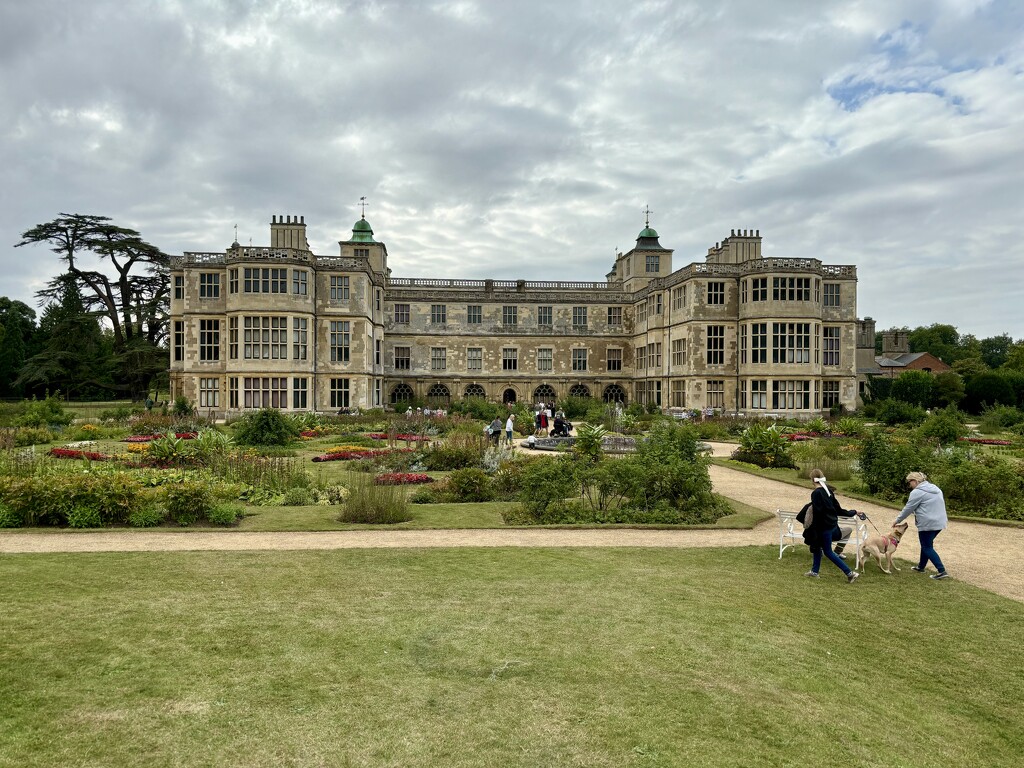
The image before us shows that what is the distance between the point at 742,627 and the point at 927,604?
2.69 meters

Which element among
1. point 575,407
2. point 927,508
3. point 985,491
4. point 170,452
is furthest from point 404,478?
point 575,407

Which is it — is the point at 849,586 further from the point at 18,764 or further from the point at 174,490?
the point at 174,490

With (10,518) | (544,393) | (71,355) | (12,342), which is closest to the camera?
(10,518)

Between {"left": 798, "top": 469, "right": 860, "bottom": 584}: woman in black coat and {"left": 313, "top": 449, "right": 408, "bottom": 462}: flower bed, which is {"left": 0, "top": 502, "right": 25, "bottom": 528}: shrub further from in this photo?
{"left": 798, "top": 469, "right": 860, "bottom": 584}: woman in black coat

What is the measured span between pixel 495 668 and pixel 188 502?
8.48 metres

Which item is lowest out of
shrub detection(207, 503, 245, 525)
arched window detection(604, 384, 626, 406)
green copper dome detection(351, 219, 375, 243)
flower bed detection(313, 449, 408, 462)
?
shrub detection(207, 503, 245, 525)

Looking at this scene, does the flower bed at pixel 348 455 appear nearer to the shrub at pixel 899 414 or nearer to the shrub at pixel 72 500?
the shrub at pixel 72 500

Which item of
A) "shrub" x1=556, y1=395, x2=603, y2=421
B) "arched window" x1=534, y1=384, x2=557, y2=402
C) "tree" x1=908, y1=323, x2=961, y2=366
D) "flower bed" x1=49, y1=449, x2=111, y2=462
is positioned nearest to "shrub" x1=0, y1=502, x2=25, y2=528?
"flower bed" x1=49, y1=449, x2=111, y2=462

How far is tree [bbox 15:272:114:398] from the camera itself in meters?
45.8

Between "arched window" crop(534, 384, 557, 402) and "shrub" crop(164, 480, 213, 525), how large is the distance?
35.8 meters

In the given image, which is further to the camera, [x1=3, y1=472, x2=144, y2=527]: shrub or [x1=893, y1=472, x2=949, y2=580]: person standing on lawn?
[x1=3, y1=472, x2=144, y2=527]: shrub

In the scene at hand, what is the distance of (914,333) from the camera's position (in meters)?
97.2

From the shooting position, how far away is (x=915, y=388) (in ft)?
126

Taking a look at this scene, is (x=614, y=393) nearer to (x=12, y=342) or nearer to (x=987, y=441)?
(x=987, y=441)
